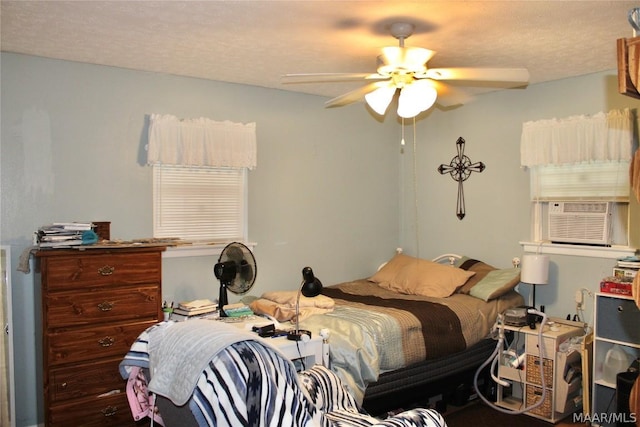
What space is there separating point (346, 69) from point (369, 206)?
5.69 ft

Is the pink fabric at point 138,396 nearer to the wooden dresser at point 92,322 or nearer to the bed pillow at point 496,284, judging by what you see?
the wooden dresser at point 92,322

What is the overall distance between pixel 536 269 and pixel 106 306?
3.11 metres

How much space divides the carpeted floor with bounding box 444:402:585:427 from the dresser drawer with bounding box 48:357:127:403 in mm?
2266

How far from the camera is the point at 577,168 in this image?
14.1 ft

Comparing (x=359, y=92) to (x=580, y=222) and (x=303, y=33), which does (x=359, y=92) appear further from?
(x=580, y=222)

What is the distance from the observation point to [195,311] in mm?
3727

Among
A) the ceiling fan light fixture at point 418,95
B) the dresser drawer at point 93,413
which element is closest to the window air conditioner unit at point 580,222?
the ceiling fan light fixture at point 418,95

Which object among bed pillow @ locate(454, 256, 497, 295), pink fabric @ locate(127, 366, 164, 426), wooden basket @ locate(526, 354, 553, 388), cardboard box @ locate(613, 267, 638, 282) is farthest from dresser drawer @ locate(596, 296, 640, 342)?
pink fabric @ locate(127, 366, 164, 426)

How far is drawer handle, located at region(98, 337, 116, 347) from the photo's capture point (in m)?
3.36

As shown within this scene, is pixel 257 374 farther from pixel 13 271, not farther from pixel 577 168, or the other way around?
pixel 577 168

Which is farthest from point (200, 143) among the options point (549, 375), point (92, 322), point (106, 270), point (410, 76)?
point (549, 375)

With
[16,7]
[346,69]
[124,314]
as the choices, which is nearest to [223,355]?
[124,314]

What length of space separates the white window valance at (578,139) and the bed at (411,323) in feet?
3.24

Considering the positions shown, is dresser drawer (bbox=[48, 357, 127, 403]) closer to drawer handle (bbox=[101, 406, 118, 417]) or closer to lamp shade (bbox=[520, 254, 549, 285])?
drawer handle (bbox=[101, 406, 118, 417])
